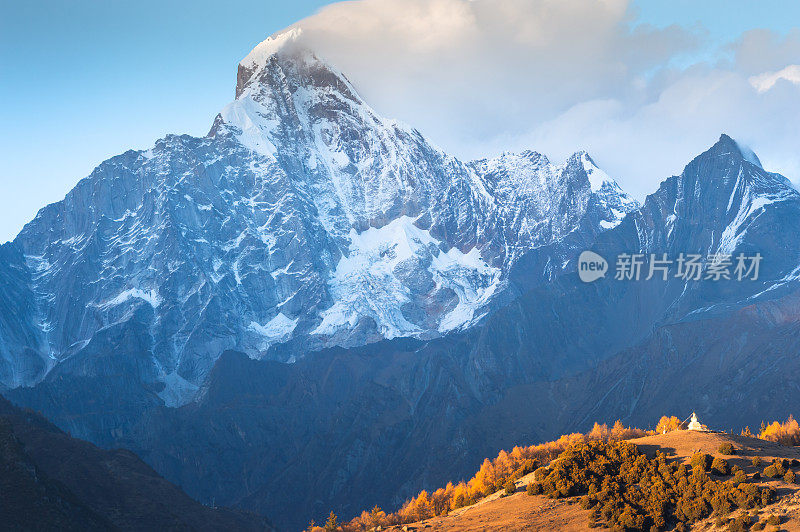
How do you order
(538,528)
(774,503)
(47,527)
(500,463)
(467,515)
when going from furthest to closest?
(500,463)
(47,527)
(467,515)
(538,528)
(774,503)

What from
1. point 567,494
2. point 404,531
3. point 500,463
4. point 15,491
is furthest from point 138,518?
point 567,494

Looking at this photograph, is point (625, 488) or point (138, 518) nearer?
point (625, 488)

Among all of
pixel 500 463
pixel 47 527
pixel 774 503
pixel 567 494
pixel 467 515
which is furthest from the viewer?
pixel 500 463

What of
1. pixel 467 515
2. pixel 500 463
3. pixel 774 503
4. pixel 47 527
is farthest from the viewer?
pixel 500 463

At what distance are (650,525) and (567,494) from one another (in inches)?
641

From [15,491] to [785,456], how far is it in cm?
9734

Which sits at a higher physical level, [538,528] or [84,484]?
[84,484]

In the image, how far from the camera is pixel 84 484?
19775 centimetres

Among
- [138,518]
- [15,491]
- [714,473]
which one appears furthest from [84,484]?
[714,473]

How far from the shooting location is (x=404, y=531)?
411 feet

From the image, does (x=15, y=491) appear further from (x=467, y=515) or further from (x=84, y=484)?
(x=467, y=515)

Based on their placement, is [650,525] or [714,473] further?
[714,473]

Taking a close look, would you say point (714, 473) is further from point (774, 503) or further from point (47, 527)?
point (47, 527)

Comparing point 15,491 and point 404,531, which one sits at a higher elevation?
point 15,491
